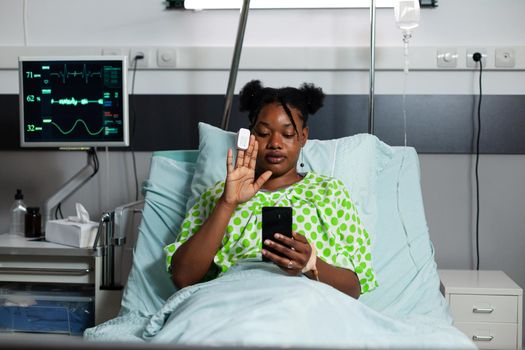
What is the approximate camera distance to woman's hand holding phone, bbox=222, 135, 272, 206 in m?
1.92

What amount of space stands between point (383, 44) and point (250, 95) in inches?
35.4

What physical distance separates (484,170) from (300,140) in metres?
1.10

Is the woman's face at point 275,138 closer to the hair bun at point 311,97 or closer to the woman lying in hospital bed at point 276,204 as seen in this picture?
the woman lying in hospital bed at point 276,204

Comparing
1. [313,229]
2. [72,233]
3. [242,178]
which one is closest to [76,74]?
[72,233]

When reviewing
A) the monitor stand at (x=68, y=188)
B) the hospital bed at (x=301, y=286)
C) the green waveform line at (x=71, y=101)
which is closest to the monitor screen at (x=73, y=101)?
the green waveform line at (x=71, y=101)

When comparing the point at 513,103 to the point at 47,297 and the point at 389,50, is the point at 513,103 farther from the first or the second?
the point at 47,297

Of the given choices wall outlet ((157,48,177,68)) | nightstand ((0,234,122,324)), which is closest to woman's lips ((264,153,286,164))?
nightstand ((0,234,122,324))

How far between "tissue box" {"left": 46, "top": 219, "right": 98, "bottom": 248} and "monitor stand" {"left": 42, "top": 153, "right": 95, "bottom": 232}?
0.16 m

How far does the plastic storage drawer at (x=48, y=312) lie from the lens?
7.76 ft

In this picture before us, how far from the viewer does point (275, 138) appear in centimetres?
202

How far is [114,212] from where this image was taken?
2.36 m

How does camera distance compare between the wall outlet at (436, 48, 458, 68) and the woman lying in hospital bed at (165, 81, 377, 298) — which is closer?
the woman lying in hospital bed at (165, 81, 377, 298)

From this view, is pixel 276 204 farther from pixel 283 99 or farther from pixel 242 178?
pixel 283 99

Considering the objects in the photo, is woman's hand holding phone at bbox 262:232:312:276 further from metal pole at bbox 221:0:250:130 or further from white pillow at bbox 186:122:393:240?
metal pole at bbox 221:0:250:130
